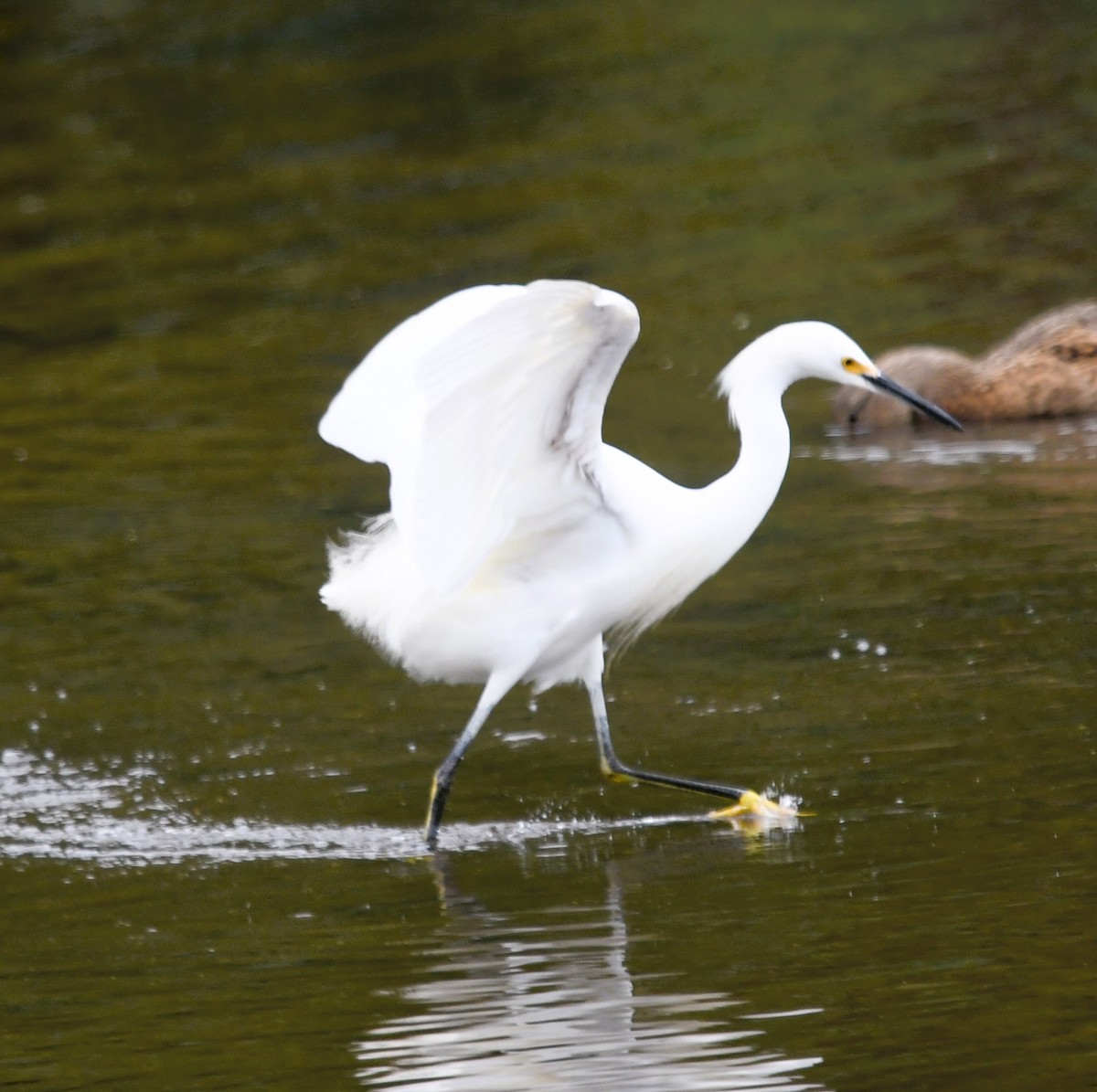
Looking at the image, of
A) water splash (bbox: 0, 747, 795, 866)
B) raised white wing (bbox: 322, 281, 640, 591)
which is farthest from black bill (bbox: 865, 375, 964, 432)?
water splash (bbox: 0, 747, 795, 866)

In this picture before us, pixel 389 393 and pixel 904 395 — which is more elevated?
pixel 389 393

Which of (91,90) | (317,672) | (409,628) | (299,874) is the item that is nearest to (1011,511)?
(317,672)

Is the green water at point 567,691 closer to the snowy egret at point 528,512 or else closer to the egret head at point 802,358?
the snowy egret at point 528,512

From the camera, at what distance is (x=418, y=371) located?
5582mm

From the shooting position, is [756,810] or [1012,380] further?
[1012,380]

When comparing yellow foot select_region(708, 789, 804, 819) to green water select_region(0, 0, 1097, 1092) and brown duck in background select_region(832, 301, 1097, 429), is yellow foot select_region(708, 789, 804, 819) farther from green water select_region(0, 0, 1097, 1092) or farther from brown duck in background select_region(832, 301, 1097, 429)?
brown duck in background select_region(832, 301, 1097, 429)

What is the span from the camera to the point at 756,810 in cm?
634

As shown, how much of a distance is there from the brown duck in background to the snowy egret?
5096 millimetres

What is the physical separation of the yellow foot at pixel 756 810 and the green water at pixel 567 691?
0.07 meters

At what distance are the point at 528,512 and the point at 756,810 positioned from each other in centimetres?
114

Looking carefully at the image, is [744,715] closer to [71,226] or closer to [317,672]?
[317,672]

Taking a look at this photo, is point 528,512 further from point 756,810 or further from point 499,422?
point 756,810

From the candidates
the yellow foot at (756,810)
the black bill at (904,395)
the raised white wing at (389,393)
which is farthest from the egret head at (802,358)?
the yellow foot at (756,810)

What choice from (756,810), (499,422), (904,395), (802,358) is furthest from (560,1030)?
(904,395)
